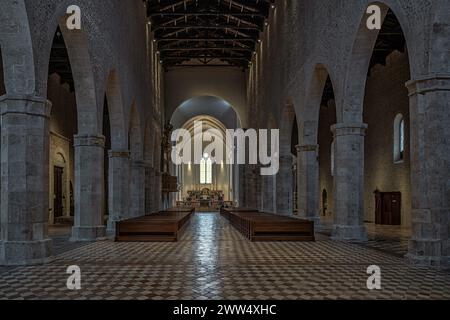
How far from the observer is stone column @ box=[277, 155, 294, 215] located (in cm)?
2316

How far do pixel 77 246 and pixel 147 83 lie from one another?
16.2 meters

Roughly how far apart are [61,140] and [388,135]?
1595 cm

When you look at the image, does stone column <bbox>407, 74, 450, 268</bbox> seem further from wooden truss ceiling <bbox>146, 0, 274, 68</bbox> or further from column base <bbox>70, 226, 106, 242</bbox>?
wooden truss ceiling <bbox>146, 0, 274, 68</bbox>

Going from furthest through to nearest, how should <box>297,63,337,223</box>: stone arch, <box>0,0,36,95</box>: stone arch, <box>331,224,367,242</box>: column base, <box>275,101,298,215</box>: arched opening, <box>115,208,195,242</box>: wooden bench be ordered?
<box>275,101,298,215</box>: arched opening → <box>297,63,337,223</box>: stone arch → <box>115,208,195,242</box>: wooden bench → <box>331,224,367,242</box>: column base → <box>0,0,36,95</box>: stone arch

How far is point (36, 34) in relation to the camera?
10.0 meters

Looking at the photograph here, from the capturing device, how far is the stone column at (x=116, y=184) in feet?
62.2

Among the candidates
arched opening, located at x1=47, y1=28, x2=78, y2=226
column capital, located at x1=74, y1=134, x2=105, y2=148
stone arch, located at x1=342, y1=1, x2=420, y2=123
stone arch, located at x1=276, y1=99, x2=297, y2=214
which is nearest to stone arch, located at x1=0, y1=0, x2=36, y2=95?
column capital, located at x1=74, y1=134, x2=105, y2=148

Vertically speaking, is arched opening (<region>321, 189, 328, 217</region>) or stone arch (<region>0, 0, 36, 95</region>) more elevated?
stone arch (<region>0, 0, 36, 95</region>)

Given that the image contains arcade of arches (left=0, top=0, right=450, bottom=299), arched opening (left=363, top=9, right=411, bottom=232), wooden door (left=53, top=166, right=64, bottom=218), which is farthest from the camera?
wooden door (left=53, top=166, right=64, bottom=218)

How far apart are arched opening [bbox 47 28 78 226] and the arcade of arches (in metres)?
0.11

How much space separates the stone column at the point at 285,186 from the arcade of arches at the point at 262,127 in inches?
2.8

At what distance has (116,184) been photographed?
753 inches

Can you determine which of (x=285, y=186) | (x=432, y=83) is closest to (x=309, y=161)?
(x=285, y=186)

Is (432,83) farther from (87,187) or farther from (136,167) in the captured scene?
(136,167)
